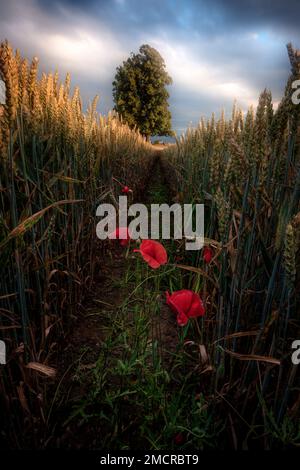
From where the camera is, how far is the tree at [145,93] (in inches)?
944

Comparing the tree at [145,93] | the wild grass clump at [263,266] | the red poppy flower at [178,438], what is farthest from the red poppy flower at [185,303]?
the tree at [145,93]

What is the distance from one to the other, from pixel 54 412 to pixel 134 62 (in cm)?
2828

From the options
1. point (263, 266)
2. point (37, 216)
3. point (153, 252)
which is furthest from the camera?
point (153, 252)

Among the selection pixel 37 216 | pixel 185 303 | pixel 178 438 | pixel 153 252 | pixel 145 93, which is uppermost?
pixel 145 93

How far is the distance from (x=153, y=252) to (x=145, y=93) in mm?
25935

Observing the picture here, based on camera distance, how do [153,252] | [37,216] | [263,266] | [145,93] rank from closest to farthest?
[37,216], [263,266], [153,252], [145,93]

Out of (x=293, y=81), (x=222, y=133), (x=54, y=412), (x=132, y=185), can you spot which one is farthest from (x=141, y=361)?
(x=132, y=185)

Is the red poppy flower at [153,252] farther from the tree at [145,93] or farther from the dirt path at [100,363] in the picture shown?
the tree at [145,93]

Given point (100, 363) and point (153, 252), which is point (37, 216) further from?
point (100, 363)

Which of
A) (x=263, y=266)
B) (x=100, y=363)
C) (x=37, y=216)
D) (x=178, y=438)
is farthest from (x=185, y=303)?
(x=100, y=363)

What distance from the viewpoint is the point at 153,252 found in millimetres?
1229

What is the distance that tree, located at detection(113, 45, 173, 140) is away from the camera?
2398 centimetres

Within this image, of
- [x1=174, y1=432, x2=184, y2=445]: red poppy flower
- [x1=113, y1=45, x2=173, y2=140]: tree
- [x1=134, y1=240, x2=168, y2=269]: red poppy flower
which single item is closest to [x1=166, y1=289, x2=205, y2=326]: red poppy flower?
[x1=134, y1=240, x2=168, y2=269]: red poppy flower

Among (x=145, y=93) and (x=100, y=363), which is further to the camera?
(x=145, y=93)
